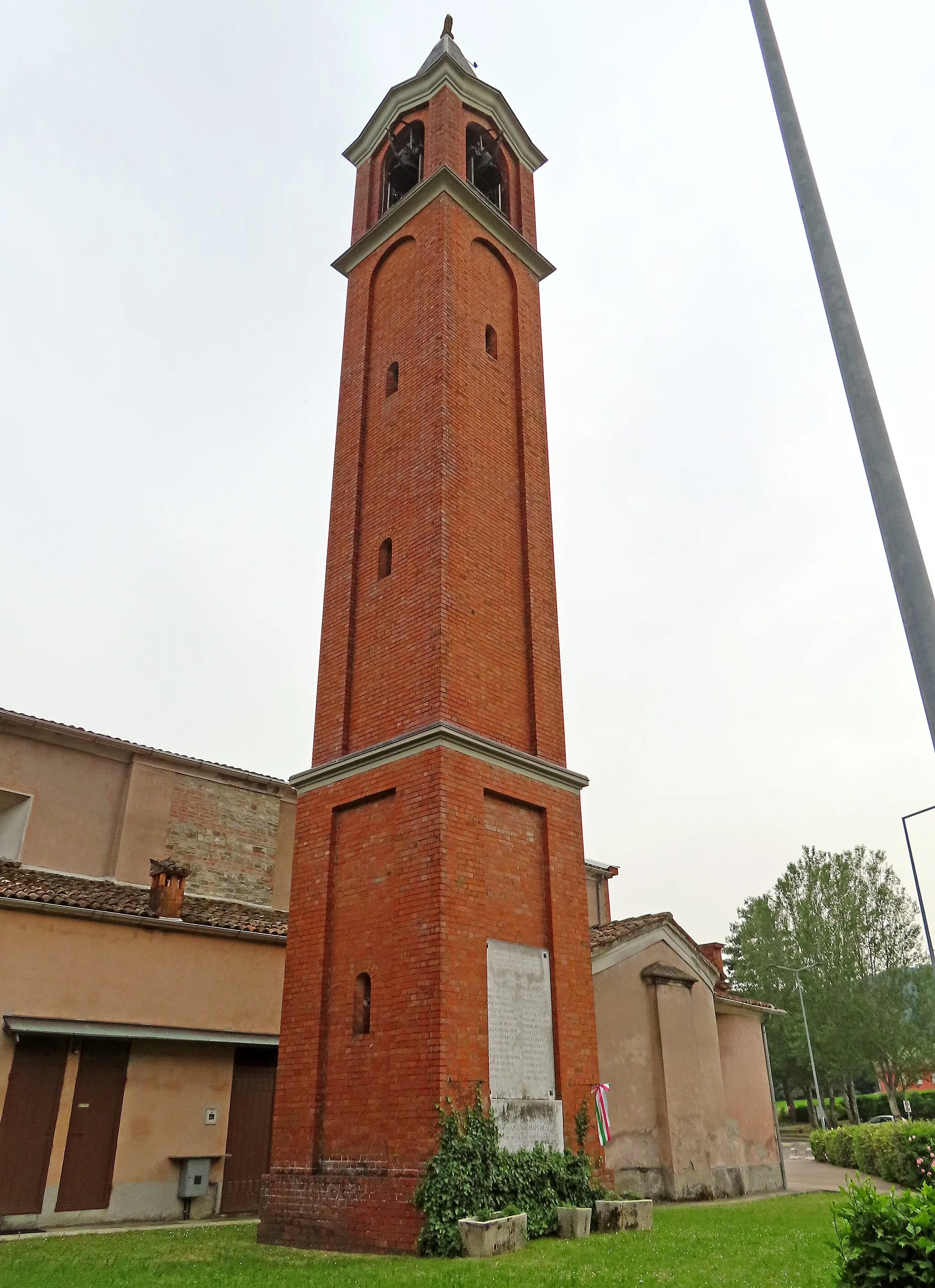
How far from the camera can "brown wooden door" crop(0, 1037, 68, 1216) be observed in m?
13.0

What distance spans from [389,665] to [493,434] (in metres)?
4.57

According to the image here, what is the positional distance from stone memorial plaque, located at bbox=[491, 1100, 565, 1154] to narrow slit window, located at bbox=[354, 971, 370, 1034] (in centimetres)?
172

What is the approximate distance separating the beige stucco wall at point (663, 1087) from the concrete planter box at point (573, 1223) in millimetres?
5133

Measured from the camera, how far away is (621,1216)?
1002 cm

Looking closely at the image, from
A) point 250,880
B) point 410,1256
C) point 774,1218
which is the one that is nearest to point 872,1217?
point 410,1256

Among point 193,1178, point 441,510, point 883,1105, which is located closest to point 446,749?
point 441,510

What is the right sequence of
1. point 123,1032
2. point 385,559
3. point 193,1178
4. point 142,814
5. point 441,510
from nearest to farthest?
point 441,510
point 385,559
point 123,1032
point 193,1178
point 142,814

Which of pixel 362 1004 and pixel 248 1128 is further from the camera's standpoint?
pixel 248 1128

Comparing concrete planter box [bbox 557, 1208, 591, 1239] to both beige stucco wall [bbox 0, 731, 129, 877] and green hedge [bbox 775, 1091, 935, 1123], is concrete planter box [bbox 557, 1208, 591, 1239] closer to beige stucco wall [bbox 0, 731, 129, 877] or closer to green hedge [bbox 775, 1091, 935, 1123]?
beige stucco wall [bbox 0, 731, 129, 877]

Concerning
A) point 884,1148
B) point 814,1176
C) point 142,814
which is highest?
point 142,814

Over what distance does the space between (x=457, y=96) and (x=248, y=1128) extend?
19.5m

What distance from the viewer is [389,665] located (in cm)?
1262

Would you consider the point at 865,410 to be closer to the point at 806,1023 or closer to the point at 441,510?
the point at 441,510

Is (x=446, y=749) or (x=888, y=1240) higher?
(x=446, y=749)
